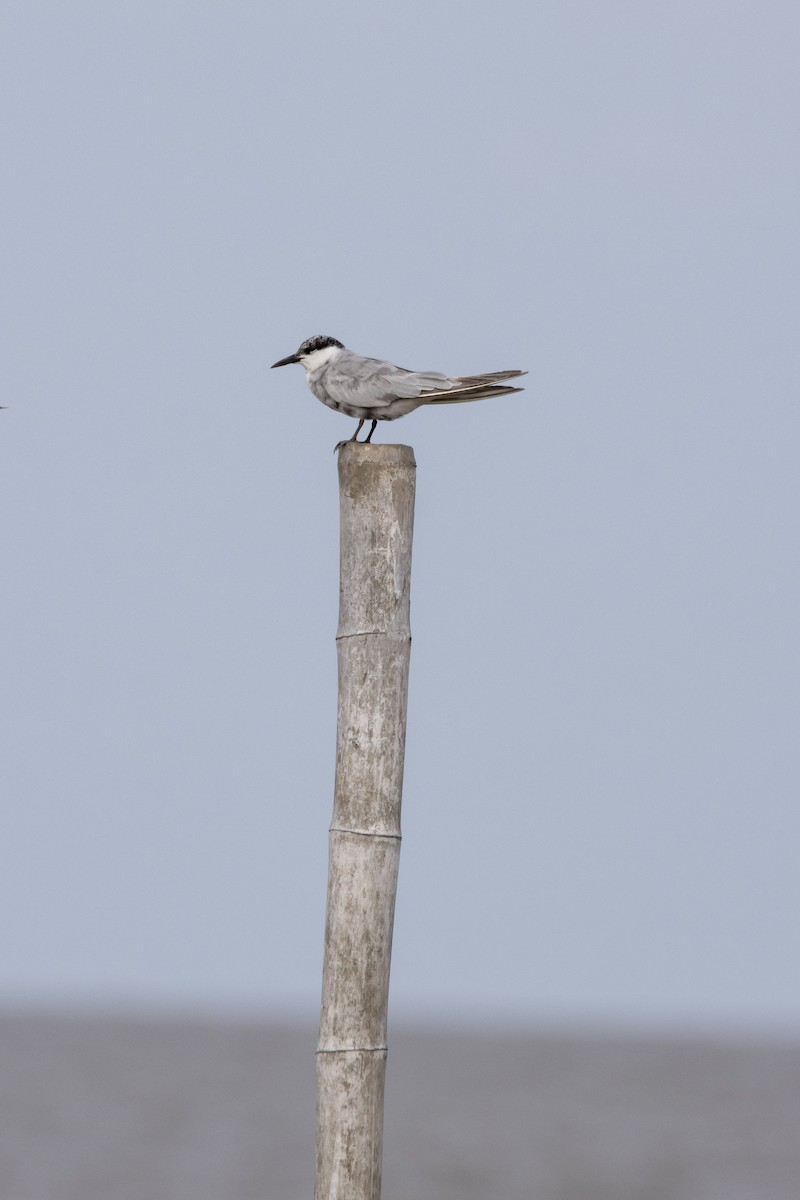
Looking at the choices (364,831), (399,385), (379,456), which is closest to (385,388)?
(399,385)

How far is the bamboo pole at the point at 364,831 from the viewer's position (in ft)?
25.0

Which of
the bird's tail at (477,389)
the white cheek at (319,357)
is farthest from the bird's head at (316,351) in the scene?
the bird's tail at (477,389)

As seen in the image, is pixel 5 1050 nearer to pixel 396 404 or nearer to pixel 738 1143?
pixel 738 1143

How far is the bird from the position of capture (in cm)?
862

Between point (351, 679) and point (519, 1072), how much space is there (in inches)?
2387

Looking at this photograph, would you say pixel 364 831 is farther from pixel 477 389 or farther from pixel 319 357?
pixel 319 357

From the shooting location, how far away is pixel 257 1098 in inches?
1818

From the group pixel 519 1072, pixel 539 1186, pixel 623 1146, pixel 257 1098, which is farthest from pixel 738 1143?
pixel 519 1072

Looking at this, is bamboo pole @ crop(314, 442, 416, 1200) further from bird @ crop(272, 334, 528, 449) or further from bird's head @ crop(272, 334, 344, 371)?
bird's head @ crop(272, 334, 344, 371)

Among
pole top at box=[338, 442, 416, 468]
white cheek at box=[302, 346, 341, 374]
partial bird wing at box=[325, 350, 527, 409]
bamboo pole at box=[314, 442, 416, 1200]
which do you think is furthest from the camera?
white cheek at box=[302, 346, 341, 374]

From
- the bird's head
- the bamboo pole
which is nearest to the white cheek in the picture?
the bird's head

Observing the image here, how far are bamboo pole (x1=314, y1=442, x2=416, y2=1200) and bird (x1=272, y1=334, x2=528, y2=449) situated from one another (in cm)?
90

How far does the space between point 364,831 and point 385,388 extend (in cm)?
220

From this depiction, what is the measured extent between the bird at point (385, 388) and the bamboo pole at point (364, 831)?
0.90 metres
